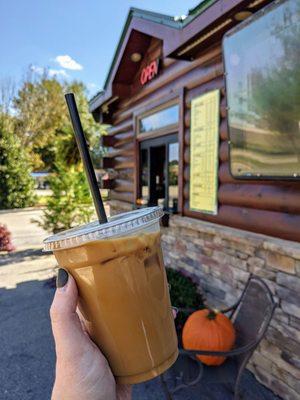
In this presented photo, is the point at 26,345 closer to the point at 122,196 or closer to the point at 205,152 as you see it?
the point at 205,152

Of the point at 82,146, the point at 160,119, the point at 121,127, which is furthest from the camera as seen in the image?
the point at 121,127

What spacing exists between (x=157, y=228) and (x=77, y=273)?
1.18 feet

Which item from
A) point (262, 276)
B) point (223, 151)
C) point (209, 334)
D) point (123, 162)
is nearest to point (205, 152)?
point (223, 151)

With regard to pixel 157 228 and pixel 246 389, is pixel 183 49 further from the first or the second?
pixel 246 389

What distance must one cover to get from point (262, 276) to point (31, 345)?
2.92 meters

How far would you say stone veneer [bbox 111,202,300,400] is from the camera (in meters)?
2.79

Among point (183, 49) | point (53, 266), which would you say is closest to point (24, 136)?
point (53, 266)

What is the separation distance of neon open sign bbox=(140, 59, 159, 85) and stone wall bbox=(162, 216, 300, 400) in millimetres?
2449

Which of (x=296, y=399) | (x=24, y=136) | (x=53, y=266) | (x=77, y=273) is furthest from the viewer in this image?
(x=24, y=136)

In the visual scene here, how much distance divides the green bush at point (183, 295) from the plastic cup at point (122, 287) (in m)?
2.54

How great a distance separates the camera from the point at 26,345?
4012 mm

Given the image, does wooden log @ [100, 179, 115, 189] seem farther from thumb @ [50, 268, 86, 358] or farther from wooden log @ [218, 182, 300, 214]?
thumb @ [50, 268, 86, 358]

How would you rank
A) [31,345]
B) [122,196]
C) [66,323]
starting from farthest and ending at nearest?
[122,196], [31,345], [66,323]

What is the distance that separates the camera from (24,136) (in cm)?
2314
